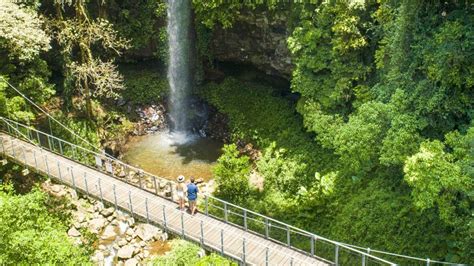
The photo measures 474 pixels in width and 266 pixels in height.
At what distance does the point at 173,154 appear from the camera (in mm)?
24375

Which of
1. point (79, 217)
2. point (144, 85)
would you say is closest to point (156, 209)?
point (79, 217)

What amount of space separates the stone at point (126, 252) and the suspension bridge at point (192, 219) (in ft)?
10.6

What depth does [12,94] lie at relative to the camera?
20.3 m

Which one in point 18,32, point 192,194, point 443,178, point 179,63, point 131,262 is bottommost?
point 131,262

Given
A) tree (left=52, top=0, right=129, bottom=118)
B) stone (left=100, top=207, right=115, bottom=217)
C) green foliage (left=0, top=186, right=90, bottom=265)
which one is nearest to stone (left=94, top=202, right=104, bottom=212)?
stone (left=100, top=207, right=115, bottom=217)

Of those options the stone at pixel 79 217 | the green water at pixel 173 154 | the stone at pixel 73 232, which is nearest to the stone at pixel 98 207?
the stone at pixel 79 217

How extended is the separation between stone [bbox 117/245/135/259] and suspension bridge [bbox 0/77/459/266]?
3.24 meters

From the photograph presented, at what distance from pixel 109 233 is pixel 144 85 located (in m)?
9.89

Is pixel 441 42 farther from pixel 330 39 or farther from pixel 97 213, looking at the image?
pixel 97 213

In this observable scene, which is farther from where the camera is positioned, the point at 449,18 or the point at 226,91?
the point at 226,91

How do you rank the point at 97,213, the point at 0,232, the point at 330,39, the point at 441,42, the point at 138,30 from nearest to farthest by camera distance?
the point at 0,232 < the point at 441,42 < the point at 330,39 < the point at 97,213 < the point at 138,30

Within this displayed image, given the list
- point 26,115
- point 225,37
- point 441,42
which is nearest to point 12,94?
point 26,115

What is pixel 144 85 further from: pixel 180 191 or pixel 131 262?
pixel 180 191

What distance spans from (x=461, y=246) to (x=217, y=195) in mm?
→ 10486
